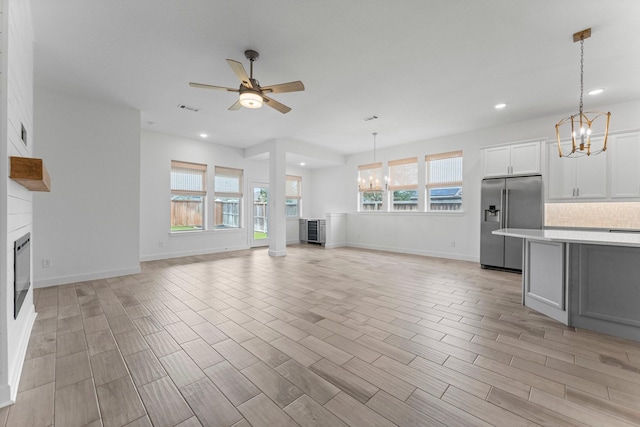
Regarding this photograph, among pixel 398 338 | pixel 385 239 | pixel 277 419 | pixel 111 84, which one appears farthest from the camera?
pixel 385 239

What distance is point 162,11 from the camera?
2398 mm

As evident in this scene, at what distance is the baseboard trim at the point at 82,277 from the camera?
3.90 m

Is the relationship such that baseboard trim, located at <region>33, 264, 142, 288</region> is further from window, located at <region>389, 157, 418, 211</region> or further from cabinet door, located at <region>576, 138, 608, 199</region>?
cabinet door, located at <region>576, 138, 608, 199</region>

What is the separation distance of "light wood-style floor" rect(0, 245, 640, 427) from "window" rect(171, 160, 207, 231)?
120 inches

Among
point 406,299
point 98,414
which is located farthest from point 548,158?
point 98,414

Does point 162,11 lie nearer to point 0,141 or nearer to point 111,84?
point 0,141

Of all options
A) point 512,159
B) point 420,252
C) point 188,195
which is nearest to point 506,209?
point 512,159

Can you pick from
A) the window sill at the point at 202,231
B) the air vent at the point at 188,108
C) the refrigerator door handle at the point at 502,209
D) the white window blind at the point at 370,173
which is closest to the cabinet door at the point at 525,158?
the refrigerator door handle at the point at 502,209

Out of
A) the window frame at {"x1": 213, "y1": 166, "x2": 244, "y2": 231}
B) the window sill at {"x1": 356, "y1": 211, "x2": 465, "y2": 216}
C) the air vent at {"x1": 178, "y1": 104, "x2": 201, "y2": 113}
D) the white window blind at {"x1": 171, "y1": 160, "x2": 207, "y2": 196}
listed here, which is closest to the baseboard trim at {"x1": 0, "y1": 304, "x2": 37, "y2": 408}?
the air vent at {"x1": 178, "y1": 104, "x2": 201, "y2": 113}

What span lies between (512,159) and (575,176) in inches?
37.9

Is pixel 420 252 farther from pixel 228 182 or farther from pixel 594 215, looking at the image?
pixel 228 182

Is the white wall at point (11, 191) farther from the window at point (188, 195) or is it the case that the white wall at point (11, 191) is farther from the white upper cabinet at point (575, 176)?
the white upper cabinet at point (575, 176)

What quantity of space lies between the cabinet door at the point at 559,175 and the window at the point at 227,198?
709cm

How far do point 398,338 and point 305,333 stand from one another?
0.83 metres
